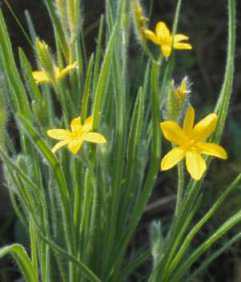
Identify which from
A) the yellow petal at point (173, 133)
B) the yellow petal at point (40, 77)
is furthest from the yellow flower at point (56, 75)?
the yellow petal at point (173, 133)

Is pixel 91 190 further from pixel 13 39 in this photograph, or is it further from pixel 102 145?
pixel 13 39

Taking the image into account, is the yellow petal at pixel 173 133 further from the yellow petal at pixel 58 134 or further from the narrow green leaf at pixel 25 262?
the narrow green leaf at pixel 25 262

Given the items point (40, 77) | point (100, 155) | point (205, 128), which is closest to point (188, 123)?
point (205, 128)

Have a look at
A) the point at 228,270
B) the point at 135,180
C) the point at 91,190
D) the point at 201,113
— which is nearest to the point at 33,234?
the point at 91,190

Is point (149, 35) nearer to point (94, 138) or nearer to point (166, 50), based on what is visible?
point (166, 50)

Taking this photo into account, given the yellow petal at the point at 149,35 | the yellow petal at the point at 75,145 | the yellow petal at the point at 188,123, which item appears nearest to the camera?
the yellow petal at the point at 75,145

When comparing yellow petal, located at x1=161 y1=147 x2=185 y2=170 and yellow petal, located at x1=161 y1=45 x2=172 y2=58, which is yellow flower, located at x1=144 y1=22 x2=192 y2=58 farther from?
yellow petal, located at x1=161 y1=147 x2=185 y2=170

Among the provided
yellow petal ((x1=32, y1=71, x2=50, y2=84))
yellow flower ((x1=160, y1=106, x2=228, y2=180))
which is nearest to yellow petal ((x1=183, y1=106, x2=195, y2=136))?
yellow flower ((x1=160, y1=106, x2=228, y2=180))
